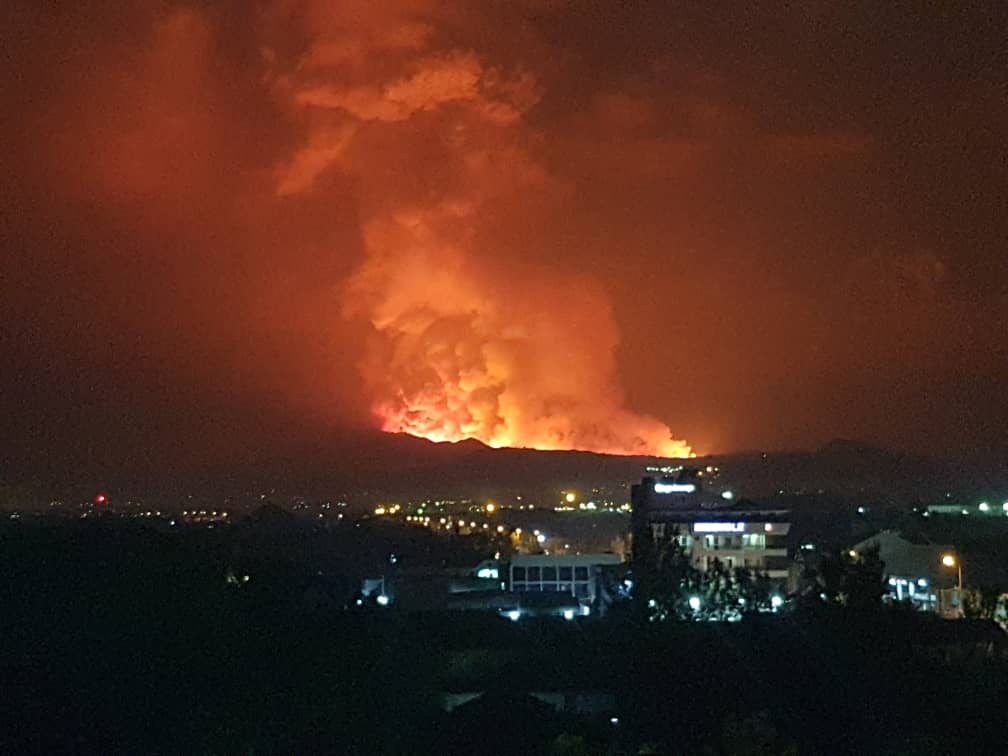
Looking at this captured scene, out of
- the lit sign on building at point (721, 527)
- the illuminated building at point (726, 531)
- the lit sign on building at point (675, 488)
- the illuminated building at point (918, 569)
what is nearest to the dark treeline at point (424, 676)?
the illuminated building at point (918, 569)

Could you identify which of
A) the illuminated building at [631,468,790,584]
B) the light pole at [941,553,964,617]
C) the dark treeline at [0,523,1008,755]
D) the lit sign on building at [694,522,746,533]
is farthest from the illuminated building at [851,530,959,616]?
the dark treeline at [0,523,1008,755]

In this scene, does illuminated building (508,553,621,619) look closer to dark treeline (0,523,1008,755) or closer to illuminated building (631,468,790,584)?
illuminated building (631,468,790,584)

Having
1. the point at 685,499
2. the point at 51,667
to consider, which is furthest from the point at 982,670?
the point at 685,499

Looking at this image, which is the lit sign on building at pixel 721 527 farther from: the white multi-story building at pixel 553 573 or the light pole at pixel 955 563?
the light pole at pixel 955 563

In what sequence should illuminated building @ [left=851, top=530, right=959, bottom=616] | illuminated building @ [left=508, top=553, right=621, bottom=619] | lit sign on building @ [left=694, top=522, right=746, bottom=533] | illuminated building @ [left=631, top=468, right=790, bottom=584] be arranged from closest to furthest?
1. illuminated building @ [left=851, top=530, right=959, bottom=616]
2. illuminated building @ [left=508, top=553, right=621, bottom=619]
3. illuminated building @ [left=631, top=468, right=790, bottom=584]
4. lit sign on building @ [left=694, top=522, right=746, bottom=533]

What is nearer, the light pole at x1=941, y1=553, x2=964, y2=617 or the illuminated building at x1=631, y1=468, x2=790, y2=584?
the light pole at x1=941, y1=553, x2=964, y2=617

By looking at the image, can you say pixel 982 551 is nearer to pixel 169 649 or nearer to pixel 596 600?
pixel 596 600
